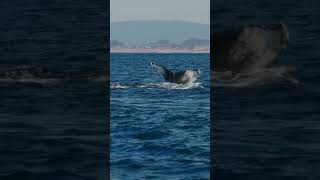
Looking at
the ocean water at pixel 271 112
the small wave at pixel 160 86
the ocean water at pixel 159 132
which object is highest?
the ocean water at pixel 271 112

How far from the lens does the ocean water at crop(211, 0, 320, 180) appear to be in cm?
606

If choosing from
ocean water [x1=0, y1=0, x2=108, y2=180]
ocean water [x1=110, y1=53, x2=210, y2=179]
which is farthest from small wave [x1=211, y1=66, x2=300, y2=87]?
ocean water [x1=110, y1=53, x2=210, y2=179]

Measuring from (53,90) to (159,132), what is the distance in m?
18.7

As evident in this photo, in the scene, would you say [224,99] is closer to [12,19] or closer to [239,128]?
[239,128]

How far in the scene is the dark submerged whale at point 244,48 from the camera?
6129 millimetres

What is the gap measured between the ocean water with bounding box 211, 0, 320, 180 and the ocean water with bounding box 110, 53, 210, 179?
29.7ft

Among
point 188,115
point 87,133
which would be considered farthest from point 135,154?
point 87,133

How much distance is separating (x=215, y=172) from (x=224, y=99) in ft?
2.23

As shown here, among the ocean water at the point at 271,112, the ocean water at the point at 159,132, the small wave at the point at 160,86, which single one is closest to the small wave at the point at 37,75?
the ocean water at the point at 271,112

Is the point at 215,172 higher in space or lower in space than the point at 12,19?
lower

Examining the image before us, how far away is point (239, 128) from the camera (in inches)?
241

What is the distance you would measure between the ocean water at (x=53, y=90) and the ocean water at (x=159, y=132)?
9.16 meters

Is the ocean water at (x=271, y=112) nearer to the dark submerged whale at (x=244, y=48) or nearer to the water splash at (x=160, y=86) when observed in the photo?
the dark submerged whale at (x=244, y=48)

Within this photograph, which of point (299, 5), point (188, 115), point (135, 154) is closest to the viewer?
point (299, 5)
